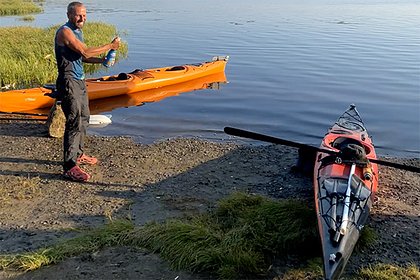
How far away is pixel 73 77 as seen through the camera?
5.83 m

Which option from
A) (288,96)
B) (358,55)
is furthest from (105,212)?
(358,55)

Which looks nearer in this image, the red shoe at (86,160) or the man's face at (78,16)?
the man's face at (78,16)

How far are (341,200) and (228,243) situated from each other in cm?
116

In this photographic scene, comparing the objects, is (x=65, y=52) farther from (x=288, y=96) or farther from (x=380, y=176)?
(x=288, y=96)

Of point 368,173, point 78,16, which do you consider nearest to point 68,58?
point 78,16

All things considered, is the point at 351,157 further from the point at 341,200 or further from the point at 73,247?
the point at 73,247

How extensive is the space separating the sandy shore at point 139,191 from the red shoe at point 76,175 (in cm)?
11

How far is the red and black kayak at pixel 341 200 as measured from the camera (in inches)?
152

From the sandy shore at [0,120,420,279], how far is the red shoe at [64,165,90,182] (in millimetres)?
106

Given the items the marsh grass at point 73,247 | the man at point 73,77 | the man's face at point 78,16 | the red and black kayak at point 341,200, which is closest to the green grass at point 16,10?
the man at point 73,77

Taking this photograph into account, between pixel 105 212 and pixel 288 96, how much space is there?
8071 millimetres

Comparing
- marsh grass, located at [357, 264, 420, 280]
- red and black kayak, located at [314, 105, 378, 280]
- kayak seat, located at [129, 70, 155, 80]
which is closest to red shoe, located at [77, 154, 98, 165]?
red and black kayak, located at [314, 105, 378, 280]

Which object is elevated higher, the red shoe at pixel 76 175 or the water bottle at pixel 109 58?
the water bottle at pixel 109 58

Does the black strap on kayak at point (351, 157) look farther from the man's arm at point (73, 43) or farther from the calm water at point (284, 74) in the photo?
the calm water at point (284, 74)
